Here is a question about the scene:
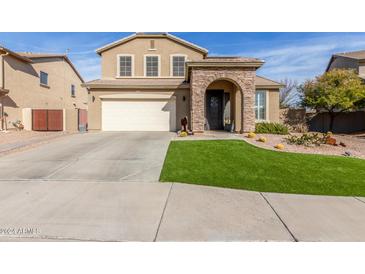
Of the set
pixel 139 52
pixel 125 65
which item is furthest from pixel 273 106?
pixel 125 65

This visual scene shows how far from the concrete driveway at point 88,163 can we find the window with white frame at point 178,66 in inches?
416

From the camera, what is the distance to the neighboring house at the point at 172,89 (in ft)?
46.9

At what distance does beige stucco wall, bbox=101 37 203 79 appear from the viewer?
65.3 ft

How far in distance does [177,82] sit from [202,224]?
15.4m

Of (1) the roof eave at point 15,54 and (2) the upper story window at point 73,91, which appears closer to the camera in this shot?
(1) the roof eave at point 15,54

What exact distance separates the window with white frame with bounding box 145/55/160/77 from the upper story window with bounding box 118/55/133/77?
129 cm

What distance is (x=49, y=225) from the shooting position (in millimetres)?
3934

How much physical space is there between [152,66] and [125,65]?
7.16 ft

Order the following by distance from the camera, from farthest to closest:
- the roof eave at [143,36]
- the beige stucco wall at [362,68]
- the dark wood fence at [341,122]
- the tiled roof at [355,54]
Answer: the tiled roof at [355,54] < the beige stucco wall at [362,68] < the dark wood fence at [341,122] < the roof eave at [143,36]

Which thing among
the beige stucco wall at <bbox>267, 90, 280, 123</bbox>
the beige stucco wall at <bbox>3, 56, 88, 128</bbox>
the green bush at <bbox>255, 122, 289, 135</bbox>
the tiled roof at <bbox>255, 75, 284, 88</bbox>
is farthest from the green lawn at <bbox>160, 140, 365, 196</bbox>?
the beige stucco wall at <bbox>3, 56, 88, 128</bbox>

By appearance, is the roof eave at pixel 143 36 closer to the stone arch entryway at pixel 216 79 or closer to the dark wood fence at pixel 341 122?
the stone arch entryway at pixel 216 79

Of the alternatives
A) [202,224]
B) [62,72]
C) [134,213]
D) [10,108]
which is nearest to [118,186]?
[134,213]

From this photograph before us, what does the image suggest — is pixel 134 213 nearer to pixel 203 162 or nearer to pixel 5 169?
pixel 203 162

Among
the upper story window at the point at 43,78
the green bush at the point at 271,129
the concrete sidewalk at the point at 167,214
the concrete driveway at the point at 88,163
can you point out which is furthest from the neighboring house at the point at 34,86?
the green bush at the point at 271,129
